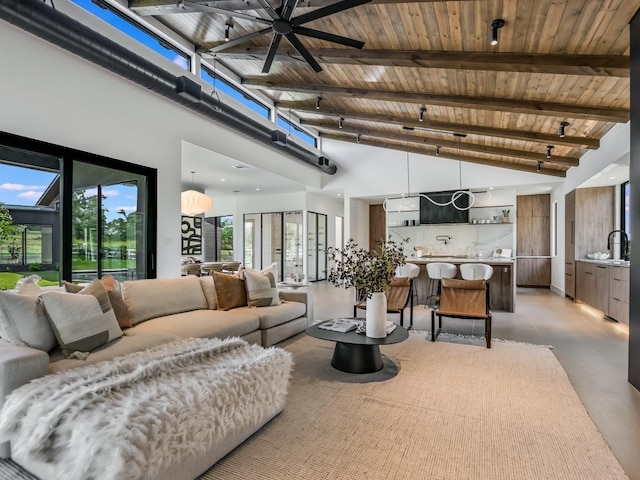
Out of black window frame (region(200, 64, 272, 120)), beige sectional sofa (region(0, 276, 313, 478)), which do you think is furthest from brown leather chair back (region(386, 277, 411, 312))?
black window frame (region(200, 64, 272, 120))

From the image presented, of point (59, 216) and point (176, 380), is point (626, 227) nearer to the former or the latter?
point (176, 380)

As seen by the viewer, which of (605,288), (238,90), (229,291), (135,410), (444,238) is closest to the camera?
(135,410)

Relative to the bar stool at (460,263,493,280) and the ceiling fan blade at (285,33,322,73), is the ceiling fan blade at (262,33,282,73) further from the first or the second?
the bar stool at (460,263,493,280)

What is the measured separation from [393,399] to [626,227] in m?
6.11

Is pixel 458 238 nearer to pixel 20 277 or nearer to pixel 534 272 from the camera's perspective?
pixel 534 272

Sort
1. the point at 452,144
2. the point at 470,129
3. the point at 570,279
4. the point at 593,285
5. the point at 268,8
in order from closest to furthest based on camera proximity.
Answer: the point at 268,8
the point at 593,285
the point at 470,129
the point at 452,144
the point at 570,279

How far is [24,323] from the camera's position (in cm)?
219

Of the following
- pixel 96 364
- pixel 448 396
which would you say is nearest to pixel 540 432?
pixel 448 396

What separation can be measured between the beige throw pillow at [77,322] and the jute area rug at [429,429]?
4.22ft

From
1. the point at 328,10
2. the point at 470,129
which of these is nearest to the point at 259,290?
the point at 328,10

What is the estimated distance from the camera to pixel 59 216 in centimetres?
401

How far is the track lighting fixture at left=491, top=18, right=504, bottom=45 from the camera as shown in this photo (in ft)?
10.2

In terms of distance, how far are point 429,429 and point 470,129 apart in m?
5.36

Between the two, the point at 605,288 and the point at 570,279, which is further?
the point at 570,279
